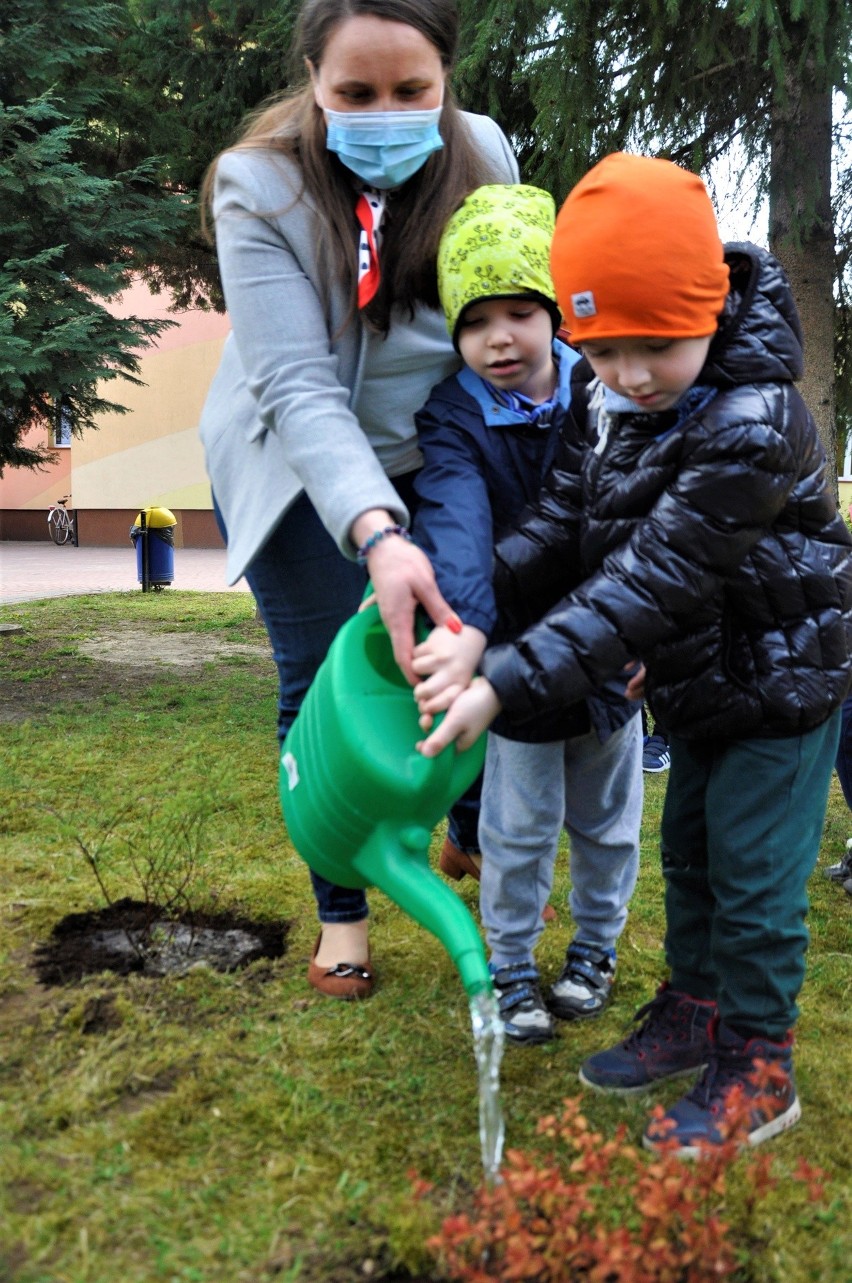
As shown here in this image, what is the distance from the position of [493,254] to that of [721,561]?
2.22 feet

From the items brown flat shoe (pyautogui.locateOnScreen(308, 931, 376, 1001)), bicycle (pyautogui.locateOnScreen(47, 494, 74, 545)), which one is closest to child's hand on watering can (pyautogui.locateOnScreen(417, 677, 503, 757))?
brown flat shoe (pyautogui.locateOnScreen(308, 931, 376, 1001))

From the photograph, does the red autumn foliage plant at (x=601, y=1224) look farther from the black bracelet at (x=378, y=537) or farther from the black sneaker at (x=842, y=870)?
the black sneaker at (x=842, y=870)

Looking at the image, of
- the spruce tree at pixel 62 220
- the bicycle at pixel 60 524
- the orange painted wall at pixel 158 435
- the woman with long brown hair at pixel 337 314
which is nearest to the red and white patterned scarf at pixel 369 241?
the woman with long brown hair at pixel 337 314

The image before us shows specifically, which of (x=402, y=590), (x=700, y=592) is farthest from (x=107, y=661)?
(x=700, y=592)

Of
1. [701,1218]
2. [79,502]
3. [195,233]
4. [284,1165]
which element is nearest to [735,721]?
[701,1218]

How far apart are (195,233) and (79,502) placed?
55.5 feet

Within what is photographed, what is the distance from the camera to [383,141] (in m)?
2.07

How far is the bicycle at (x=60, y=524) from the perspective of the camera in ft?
75.7

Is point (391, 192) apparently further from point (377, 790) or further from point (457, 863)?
point (457, 863)

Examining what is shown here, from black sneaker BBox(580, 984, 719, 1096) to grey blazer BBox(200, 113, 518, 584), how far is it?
3.30 feet

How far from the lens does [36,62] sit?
5.89 meters

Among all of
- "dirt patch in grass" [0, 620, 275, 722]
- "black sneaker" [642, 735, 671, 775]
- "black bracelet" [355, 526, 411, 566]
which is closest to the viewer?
"black bracelet" [355, 526, 411, 566]

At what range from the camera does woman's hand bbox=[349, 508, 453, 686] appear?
1.82 metres

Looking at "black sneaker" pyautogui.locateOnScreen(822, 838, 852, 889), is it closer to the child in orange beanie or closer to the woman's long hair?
the child in orange beanie
